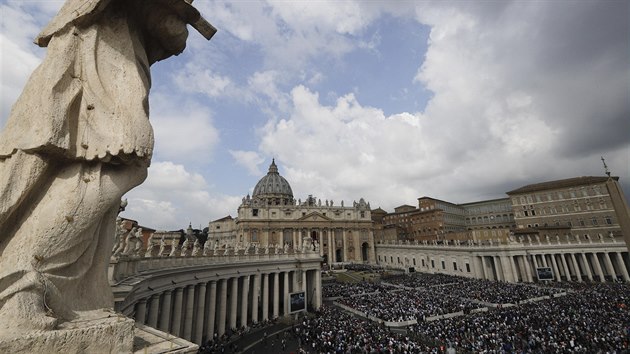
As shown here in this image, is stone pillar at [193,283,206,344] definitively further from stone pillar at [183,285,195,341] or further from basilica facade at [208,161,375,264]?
basilica facade at [208,161,375,264]

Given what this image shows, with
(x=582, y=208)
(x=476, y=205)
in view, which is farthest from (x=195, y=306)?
(x=476, y=205)

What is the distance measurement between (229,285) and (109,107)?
30780 millimetres

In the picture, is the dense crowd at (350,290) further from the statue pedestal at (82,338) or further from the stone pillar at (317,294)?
the statue pedestal at (82,338)

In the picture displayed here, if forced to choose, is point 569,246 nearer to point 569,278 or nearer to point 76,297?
point 569,278

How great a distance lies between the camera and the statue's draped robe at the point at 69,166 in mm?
3757

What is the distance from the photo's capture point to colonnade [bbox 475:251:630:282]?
48375 millimetres

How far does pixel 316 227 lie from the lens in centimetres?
9200

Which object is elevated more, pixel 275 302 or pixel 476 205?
pixel 476 205

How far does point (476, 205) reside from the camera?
334 feet

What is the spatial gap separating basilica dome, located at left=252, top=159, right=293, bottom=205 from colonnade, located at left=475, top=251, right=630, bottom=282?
76.0 meters

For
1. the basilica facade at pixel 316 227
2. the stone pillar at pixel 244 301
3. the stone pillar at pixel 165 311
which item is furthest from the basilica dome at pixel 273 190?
the stone pillar at pixel 165 311

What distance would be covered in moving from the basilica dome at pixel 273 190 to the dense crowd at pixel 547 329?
297ft

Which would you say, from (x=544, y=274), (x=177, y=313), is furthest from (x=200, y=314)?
(x=544, y=274)

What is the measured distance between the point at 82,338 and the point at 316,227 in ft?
294
